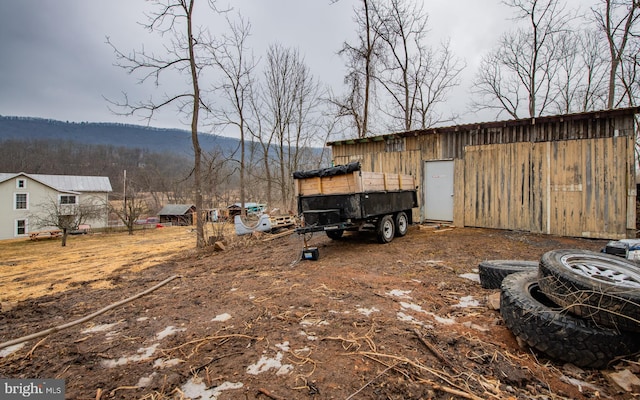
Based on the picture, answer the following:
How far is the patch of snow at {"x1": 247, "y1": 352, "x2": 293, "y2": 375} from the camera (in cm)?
223

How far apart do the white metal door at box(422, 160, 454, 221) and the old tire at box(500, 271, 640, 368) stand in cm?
861

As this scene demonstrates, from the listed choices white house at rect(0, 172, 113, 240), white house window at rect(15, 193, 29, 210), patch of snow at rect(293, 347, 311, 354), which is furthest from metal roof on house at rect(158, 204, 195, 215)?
patch of snow at rect(293, 347, 311, 354)

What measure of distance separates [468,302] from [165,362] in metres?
3.50

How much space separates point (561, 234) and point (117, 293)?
11.7 metres

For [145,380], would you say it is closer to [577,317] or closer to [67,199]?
[577,317]

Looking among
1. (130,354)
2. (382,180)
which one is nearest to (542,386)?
(130,354)

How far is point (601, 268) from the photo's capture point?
320 cm

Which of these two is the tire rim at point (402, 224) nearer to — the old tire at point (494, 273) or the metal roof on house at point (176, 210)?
the old tire at point (494, 273)

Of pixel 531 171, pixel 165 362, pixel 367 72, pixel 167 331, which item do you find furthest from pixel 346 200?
pixel 367 72

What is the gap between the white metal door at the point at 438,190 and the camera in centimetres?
1070

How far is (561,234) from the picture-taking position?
344 inches

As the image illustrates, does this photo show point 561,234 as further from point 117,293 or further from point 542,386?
point 117,293

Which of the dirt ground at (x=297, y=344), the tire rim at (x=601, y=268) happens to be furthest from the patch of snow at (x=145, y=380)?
the tire rim at (x=601, y=268)

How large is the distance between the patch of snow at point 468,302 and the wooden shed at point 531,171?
718 cm
